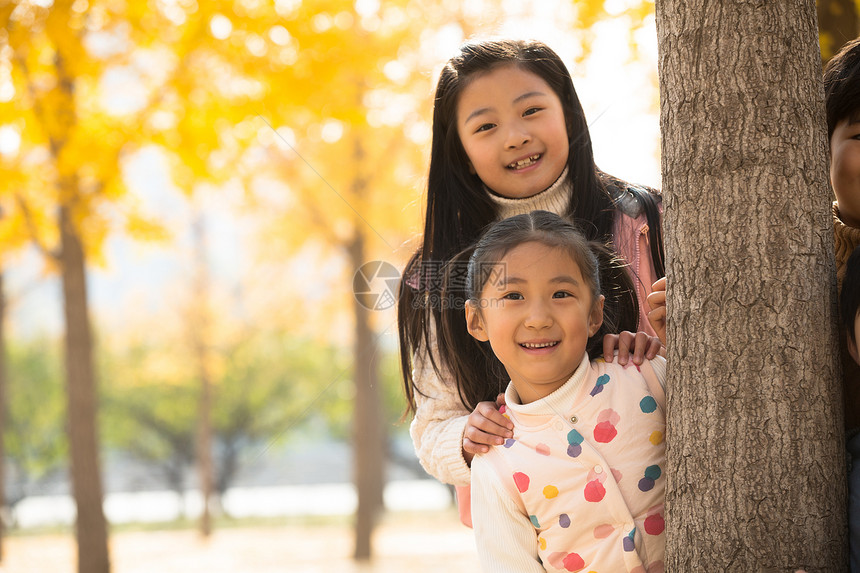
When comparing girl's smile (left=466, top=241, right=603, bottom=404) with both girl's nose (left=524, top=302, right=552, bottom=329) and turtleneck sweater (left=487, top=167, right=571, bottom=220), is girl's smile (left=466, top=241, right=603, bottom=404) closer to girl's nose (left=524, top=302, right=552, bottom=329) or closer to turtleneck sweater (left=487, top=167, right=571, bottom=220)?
girl's nose (left=524, top=302, right=552, bottom=329)

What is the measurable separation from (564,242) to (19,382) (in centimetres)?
2051

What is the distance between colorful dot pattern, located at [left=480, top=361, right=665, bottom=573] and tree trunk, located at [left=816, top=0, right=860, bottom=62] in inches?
109

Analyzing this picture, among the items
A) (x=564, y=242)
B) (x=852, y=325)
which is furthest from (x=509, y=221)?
(x=852, y=325)

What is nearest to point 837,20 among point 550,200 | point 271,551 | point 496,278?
point 550,200

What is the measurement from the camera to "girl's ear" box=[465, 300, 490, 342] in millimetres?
1881

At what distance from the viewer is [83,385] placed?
556 centimetres

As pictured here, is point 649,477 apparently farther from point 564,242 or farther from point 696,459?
point 564,242

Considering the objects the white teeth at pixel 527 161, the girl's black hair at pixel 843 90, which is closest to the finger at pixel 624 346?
the white teeth at pixel 527 161

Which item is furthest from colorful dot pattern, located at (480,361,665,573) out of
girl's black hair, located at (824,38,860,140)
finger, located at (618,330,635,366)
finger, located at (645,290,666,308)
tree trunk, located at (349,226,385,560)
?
tree trunk, located at (349,226,385,560)

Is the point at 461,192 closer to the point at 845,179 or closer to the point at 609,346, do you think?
the point at 609,346

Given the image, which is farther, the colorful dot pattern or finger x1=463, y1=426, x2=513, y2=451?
finger x1=463, y1=426, x2=513, y2=451

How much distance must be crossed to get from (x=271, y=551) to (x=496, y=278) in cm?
809

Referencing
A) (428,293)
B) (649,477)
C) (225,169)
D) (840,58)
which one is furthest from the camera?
(225,169)

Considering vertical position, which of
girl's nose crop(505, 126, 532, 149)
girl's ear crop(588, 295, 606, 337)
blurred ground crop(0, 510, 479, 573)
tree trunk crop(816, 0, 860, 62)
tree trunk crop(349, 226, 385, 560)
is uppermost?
tree trunk crop(816, 0, 860, 62)
